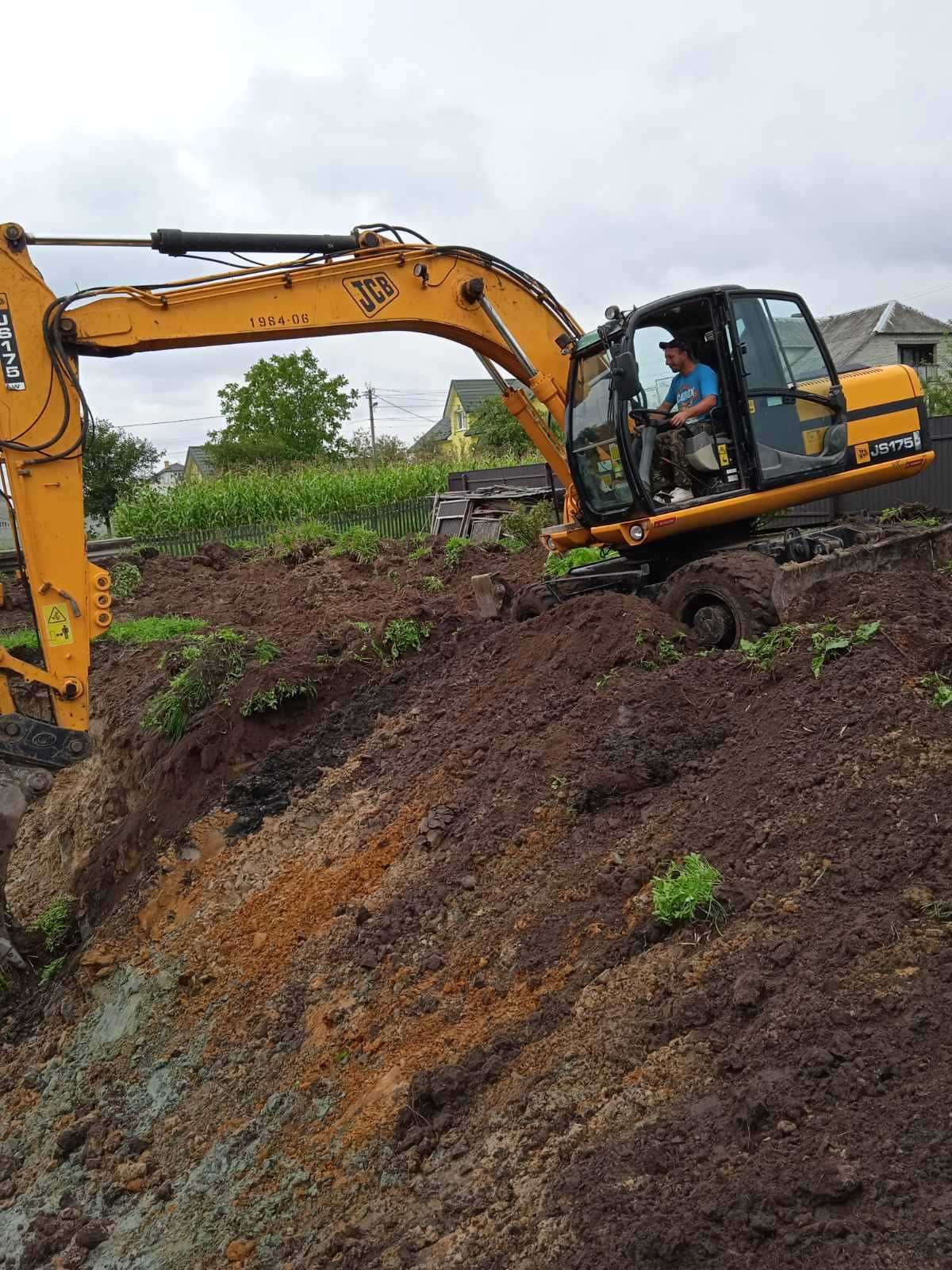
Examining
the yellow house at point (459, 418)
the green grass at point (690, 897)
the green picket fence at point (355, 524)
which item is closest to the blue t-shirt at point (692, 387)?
the green grass at point (690, 897)

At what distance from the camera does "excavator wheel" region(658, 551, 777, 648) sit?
20.8 feet

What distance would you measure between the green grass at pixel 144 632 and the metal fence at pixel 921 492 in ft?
23.2

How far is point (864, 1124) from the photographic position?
8.13 feet

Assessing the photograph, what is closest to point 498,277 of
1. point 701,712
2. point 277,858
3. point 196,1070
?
point 701,712

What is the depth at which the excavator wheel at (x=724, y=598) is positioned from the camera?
20.8ft

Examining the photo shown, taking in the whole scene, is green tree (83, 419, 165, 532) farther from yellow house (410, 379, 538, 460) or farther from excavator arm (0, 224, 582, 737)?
excavator arm (0, 224, 582, 737)

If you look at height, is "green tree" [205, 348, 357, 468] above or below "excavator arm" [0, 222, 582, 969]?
above

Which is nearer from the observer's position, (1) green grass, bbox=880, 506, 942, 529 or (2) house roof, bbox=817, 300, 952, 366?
(1) green grass, bbox=880, 506, 942, 529

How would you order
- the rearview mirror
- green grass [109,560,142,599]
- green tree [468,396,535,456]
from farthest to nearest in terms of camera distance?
green tree [468,396,535,456] → green grass [109,560,142,599] → the rearview mirror

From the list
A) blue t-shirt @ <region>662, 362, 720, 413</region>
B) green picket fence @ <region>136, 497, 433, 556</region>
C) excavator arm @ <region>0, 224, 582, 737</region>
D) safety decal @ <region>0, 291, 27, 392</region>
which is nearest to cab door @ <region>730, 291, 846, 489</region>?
blue t-shirt @ <region>662, 362, 720, 413</region>

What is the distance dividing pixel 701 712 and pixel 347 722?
2909 millimetres

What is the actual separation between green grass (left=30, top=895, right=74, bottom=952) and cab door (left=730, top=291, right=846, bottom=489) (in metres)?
5.44

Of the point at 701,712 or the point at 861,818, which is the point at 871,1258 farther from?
the point at 701,712

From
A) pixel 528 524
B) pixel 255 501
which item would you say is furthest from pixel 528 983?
pixel 255 501
